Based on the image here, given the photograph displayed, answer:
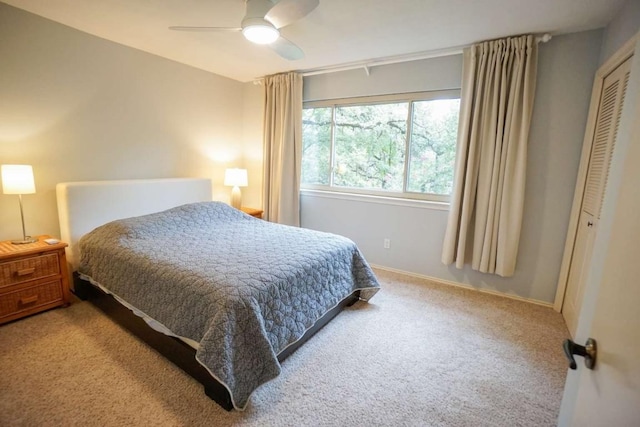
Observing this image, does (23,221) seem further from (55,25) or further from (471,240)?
(471,240)

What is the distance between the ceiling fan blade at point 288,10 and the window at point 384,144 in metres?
1.77

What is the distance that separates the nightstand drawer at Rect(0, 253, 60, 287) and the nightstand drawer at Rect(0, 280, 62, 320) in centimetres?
9

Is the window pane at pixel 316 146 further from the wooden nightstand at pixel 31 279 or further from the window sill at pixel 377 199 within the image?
the wooden nightstand at pixel 31 279

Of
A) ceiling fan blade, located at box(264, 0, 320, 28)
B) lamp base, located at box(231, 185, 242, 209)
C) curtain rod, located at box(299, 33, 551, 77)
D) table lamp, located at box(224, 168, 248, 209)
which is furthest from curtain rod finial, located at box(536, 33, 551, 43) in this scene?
lamp base, located at box(231, 185, 242, 209)

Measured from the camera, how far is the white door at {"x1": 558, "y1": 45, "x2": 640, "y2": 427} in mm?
560

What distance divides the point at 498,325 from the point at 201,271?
2381 millimetres

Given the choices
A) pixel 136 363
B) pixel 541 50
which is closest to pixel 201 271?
pixel 136 363

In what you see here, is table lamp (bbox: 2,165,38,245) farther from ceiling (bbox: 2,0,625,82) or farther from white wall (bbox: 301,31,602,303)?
white wall (bbox: 301,31,602,303)

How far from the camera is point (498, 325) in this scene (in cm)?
246

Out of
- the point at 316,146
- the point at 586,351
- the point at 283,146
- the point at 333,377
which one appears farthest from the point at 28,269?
the point at 586,351

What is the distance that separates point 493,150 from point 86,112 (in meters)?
3.86

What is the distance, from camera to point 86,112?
2811 mm

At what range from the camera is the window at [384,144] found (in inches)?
127

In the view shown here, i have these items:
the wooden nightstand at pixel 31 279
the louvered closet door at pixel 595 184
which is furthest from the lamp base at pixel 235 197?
the louvered closet door at pixel 595 184
